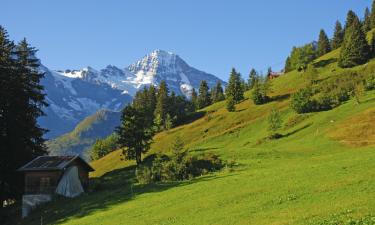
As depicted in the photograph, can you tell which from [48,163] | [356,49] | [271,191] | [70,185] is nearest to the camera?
[271,191]

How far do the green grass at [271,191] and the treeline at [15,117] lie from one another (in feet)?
30.7

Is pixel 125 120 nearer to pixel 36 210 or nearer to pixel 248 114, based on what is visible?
pixel 36 210

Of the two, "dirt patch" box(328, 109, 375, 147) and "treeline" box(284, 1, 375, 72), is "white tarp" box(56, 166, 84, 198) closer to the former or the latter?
"dirt patch" box(328, 109, 375, 147)

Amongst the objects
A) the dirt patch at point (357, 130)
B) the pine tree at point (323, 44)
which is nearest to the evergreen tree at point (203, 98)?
the pine tree at point (323, 44)

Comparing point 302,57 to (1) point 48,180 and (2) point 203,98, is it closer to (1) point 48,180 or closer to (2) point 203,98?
(2) point 203,98

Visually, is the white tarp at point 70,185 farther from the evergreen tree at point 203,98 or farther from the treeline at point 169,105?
the evergreen tree at point 203,98

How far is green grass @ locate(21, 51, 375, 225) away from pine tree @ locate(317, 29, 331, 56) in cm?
8621

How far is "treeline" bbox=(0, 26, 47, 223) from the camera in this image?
65.2m

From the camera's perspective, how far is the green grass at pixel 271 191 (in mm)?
28266

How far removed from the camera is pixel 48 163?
66625mm

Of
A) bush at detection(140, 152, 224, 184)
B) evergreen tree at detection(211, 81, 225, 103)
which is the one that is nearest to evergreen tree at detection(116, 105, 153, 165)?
bush at detection(140, 152, 224, 184)

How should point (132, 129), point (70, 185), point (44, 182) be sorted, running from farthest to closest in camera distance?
1. point (132, 129)
2. point (44, 182)
3. point (70, 185)

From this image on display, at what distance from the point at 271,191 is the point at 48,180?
3967 centimetres

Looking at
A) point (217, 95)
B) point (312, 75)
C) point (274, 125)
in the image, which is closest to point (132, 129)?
point (274, 125)
